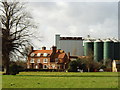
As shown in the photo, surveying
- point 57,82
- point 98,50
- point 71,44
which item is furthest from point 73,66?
point 57,82

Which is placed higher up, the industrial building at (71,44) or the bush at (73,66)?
the industrial building at (71,44)

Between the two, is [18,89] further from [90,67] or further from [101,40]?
[101,40]

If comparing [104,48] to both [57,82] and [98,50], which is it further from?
[57,82]

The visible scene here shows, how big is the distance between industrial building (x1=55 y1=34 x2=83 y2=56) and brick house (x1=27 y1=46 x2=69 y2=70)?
46.1ft

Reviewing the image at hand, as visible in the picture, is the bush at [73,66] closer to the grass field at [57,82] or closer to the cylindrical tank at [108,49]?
the cylindrical tank at [108,49]

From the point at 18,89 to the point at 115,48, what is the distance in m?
98.5

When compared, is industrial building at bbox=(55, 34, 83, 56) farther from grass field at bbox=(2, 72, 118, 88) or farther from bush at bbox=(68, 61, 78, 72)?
grass field at bbox=(2, 72, 118, 88)

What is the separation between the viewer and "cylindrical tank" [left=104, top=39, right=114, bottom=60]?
352 feet

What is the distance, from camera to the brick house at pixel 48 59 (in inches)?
3721

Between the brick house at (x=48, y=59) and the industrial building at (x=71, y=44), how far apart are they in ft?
46.1

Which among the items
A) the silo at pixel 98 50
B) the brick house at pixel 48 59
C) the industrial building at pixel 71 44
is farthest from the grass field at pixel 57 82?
the industrial building at pixel 71 44

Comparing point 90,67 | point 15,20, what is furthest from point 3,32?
point 90,67

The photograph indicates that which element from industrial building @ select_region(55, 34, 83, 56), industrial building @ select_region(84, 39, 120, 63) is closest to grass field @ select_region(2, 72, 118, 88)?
industrial building @ select_region(84, 39, 120, 63)

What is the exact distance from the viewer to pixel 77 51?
117938 millimetres
